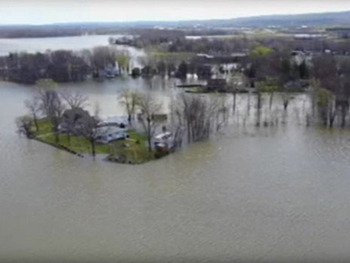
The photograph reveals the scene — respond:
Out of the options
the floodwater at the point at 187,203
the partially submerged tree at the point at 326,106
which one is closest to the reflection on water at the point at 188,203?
the floodwater at the point at 187,203

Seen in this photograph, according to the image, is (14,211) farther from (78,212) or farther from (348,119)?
(348,119)

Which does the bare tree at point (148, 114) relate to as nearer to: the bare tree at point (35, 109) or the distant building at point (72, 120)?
the distant building at point (72, 120)

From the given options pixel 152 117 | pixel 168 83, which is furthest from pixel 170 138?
pixel 168 83

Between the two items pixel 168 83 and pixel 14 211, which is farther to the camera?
pixel 168 83

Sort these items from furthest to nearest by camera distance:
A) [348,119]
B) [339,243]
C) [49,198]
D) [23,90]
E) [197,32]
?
[197,32] < [23,90] < [348,119] < [49,198] < [339,243]

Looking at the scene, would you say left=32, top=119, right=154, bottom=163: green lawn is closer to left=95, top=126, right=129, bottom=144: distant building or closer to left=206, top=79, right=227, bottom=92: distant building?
left=95, top=126, right=129, bottom=144: distant building

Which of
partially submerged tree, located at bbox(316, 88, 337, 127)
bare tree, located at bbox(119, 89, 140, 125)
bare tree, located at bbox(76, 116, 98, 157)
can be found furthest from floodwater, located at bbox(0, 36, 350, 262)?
bare tree, located at bbox(119, 89, 140, 125)
